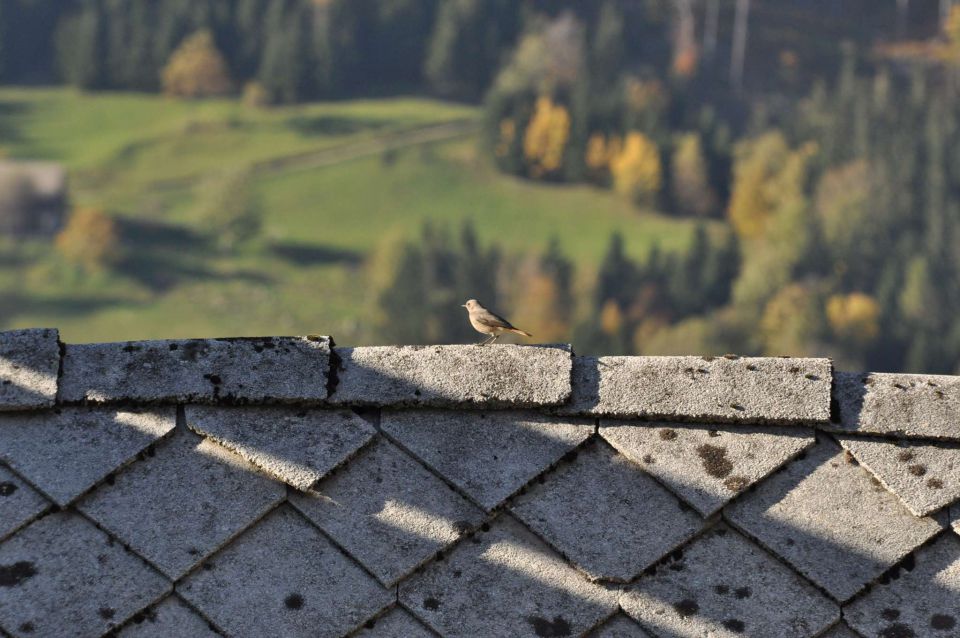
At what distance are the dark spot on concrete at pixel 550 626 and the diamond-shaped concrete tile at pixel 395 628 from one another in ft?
0.87

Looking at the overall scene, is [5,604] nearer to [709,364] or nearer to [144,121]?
[709,364]

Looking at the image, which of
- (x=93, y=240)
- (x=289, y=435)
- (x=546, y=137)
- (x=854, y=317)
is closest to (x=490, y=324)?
(x=289, y=435)

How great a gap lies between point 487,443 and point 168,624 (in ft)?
Result: 3.20

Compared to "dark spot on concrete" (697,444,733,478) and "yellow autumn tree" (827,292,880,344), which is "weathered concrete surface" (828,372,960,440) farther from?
"yellow autumn tree" (827,292,880,344)

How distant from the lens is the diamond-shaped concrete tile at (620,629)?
150 inches

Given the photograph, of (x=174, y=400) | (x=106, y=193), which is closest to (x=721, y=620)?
(x=174, y=400)

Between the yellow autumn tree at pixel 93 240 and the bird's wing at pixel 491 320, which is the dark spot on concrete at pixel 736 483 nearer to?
the bird's wing at pixel 491 320

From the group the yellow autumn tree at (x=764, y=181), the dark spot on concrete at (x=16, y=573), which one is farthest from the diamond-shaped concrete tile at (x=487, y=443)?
the yellow autumn tree at (x=764, y=181)

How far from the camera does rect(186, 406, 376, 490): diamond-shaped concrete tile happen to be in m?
4.01

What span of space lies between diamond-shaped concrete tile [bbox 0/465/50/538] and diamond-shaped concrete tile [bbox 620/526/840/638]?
1.56m

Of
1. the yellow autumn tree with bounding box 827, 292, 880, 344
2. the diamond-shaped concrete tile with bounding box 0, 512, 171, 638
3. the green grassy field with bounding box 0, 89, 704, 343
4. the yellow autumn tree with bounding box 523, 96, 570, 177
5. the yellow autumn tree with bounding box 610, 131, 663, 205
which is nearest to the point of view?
the diamond-shaped concrete tile with bounding box 0, 512, 171, 638

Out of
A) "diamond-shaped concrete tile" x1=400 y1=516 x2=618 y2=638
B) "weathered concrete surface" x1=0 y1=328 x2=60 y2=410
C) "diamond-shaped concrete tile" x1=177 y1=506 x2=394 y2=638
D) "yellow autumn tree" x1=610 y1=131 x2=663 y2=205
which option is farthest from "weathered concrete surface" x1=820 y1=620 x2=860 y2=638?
"yellow autumn tree" x1=610 y1=131 x2=663 y2=205

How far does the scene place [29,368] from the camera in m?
4.15

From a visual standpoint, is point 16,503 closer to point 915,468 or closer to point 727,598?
point 727,598
